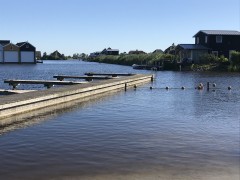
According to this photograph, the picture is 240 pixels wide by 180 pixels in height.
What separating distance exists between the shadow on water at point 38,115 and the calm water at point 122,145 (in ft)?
0.17

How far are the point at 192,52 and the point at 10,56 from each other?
75489 mm

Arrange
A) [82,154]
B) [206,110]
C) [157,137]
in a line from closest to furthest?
1. [82,154]
2. [157,137]
3. [206,110]

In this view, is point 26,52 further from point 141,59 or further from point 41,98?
point 41,98

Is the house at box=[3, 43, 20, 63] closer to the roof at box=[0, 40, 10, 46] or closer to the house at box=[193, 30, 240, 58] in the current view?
the roof at box=[0, 40, 10, 46]

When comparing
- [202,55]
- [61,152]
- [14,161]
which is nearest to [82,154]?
[61,152]

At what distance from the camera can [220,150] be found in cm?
1332

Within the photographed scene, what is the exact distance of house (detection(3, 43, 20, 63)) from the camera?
134 meters

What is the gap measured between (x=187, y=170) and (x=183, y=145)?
10.1 ft

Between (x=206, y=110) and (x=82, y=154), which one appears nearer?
(x=82, y=154)

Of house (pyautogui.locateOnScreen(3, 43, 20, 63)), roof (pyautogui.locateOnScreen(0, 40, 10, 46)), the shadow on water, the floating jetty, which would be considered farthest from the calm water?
roof (pyautogui.locateOnScreen(0, 40, 10, 46))

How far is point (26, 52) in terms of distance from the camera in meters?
138

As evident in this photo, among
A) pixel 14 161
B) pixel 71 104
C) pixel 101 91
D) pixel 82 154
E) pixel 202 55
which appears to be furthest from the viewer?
pixel 202 55

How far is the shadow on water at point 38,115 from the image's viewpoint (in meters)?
17.7

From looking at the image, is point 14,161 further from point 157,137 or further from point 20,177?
point 157,137
